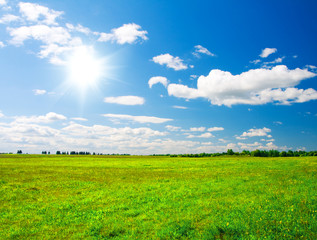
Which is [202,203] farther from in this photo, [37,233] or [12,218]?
[12,218]

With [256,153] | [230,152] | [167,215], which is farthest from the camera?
[230,152]

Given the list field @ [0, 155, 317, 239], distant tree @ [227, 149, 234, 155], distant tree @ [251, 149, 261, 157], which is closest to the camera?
field @ [0, 155, 317, 239]

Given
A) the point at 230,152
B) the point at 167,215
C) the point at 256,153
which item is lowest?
the point at 230,152

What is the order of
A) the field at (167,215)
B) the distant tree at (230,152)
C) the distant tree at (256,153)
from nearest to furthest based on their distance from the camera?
the field at (167,215) < the distant tree at (256,153) < the distant tree at (230,152)

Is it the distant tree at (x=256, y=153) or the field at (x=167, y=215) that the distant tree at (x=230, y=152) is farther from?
the field at (x=167, y=215)

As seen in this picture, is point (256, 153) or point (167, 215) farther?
point (256, 153)

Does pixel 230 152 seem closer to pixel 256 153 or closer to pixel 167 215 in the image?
pixel 256 153

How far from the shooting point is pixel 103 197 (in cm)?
2030

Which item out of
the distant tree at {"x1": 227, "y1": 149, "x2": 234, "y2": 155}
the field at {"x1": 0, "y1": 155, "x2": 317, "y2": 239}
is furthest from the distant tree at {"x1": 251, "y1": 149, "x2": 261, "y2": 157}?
the field at {"x1": 0, "y1": 155, "x2": 317, "y2": 239}

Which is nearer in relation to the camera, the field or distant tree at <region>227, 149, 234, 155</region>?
the field

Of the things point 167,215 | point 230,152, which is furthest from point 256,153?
point 167,215

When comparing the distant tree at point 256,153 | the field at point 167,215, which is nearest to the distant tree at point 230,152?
the distant tree at point 256,153

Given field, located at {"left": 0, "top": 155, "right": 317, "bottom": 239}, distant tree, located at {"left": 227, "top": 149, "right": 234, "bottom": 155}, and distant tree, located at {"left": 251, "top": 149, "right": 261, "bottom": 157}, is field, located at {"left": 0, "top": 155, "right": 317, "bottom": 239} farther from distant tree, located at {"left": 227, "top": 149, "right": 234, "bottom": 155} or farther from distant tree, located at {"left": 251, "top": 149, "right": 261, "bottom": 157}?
distant tree, located at {"left": 227, "top": 149, "right": 234, "bottom": 155}

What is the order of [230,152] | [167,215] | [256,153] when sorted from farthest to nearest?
[230,152] < [256,153] < [167,215]
